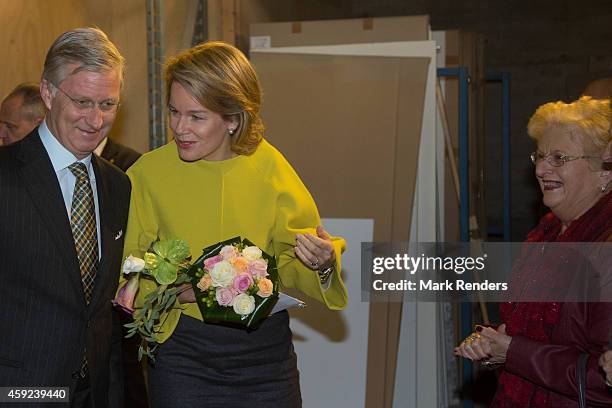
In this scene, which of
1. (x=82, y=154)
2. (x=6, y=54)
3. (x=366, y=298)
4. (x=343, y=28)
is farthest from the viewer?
(x=343, y=28)

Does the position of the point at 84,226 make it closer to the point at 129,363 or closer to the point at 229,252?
the point at 229,252

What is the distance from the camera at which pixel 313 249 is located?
237 centimetres

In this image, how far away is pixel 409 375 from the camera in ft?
15.3

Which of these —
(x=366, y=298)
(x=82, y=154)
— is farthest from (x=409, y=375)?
(x=82, y=154)

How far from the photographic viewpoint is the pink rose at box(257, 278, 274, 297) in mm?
2240

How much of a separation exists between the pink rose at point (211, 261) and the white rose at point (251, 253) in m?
0.07

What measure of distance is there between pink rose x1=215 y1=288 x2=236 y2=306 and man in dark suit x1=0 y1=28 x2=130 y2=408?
13.1 inches

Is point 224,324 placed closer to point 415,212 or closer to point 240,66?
point 240,66

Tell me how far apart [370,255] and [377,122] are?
2.55ft

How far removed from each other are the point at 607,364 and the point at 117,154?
92.3 inches

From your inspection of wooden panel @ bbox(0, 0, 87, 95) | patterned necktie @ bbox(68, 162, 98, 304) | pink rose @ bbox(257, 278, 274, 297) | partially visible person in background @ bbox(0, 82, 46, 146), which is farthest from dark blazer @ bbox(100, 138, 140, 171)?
pink rose @ bbox(257, 278, 274, 297)

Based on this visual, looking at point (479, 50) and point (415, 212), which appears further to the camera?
point (479, 50)

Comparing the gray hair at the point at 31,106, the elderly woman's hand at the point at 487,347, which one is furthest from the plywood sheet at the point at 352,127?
the elderly woman's hand at the point at 487,347

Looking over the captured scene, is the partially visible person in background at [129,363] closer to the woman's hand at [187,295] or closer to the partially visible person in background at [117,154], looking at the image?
the partially visible person in background at [117,154]
